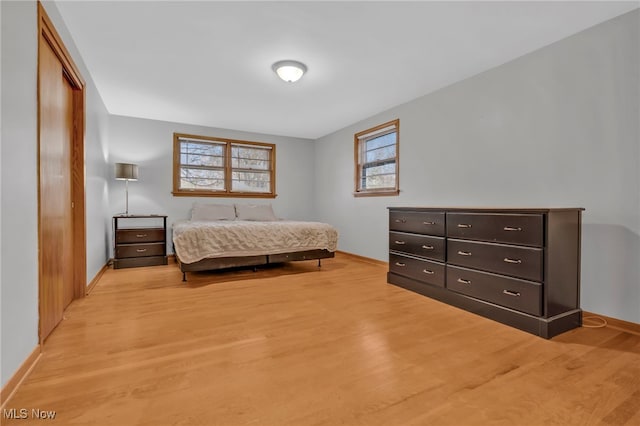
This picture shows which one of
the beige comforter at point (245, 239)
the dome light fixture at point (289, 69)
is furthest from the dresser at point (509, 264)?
the dome light fixture at point (289, 69)

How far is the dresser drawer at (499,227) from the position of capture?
86.4 inches

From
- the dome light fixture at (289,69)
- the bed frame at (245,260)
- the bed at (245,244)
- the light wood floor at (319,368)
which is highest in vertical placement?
the dome light fixture at (289,69)

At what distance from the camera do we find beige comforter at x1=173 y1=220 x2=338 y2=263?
352 cm

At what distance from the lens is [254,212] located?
5.32m

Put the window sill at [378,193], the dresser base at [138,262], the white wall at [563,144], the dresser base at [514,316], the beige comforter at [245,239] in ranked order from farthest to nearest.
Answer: the window sill at [378,193] < the dresser base at [138,262] < the beige comforter at [245,239] < the white wall at [563,144] < the dresser base at [514,316]

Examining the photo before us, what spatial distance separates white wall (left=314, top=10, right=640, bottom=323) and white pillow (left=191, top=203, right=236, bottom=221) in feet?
10.1

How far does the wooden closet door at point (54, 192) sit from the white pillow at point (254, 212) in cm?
271

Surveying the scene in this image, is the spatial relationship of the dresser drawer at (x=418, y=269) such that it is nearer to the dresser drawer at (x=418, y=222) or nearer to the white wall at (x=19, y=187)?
the dresser drawer at (x=418, y=222)

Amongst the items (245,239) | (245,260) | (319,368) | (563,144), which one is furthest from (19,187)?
(563,144)

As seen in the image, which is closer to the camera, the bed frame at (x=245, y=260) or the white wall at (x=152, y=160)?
the bed frame at (x=245, y=260)

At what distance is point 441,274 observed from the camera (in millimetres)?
2891

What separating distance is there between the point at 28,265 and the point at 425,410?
211cm

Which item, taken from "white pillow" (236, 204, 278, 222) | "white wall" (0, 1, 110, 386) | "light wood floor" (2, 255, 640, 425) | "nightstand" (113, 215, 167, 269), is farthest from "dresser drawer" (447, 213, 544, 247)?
"nightstand" (113, 215, 167, 269)

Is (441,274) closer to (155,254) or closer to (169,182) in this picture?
(155,254)
